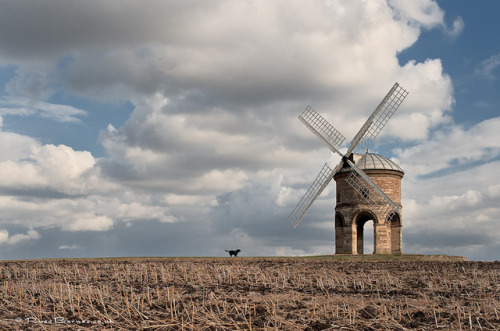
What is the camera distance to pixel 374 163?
4100 cm

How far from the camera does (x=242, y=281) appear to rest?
55.9ft

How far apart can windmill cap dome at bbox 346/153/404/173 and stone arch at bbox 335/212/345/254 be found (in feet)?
13.3

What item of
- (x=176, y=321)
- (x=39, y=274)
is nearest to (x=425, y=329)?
(x=176, y=321)

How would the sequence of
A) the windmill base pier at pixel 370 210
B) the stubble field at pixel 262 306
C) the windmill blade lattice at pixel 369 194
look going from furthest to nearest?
the windmill base pier at pixel 370 210 < the windmill blade lattice at pixel 369 194 < the stubble field at pixel 262 306

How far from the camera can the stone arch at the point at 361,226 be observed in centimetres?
4020

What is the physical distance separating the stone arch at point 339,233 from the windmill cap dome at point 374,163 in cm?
406

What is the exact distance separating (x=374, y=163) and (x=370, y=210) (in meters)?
3.56

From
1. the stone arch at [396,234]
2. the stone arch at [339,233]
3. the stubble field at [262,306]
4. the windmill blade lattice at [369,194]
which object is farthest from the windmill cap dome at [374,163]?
the stubble field at [262,306]

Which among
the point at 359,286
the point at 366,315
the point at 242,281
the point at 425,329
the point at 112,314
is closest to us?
the point at 425,329

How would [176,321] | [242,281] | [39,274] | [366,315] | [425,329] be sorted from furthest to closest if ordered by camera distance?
[39,274] < [242,281] < [366,315] < [176,321] < [425,329]

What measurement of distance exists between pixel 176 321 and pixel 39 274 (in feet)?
46.7

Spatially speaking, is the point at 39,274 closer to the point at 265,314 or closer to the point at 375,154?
the point at 265,314

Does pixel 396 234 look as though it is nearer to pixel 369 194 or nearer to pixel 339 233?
pixel 369 194

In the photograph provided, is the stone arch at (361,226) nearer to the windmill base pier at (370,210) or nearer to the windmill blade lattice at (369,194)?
the windmill base pier at (370,210)
